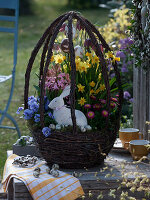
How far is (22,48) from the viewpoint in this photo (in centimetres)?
865

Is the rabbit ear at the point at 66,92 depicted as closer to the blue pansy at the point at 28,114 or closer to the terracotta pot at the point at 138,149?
the blue pansy at the point at 28,114

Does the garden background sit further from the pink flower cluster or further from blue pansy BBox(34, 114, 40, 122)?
blue pansy BBox(34, 114, 40, 122)

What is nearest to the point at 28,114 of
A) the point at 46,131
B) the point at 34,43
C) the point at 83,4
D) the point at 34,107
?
the point at 34,107

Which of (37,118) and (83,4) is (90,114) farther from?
(83,4)

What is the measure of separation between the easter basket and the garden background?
243 millimetres

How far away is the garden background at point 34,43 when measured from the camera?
4266mm

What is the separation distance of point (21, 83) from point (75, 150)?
4.44 metres

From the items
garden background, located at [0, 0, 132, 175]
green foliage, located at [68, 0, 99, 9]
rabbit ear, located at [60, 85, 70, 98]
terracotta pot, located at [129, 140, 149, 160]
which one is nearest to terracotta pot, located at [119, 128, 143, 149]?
terracotta pot, located at [129, 140, 149, 160]

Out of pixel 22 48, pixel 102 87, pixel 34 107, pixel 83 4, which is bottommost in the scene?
pixel 34 107

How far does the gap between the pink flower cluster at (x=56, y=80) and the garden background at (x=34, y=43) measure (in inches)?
15.4

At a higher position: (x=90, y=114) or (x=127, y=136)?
(x=90, y=114)

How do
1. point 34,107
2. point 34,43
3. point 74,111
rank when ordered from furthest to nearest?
point 34,43, point 34,107, point 74,111

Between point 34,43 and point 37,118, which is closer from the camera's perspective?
point 37,118

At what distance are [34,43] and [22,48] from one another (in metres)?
0.62
